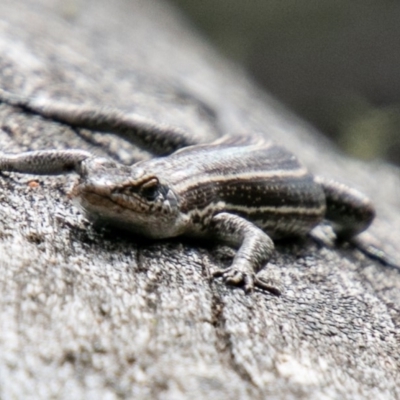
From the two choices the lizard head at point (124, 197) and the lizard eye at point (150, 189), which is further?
the lizard eye at point (150, 189)

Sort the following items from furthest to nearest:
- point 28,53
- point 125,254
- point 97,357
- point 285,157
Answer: point 28,53 < point 285,157 < point 125,254 < point 97,357

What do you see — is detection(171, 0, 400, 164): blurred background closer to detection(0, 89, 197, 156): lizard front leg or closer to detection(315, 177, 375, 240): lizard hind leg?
detection(315, 177, 375, 240): lizard hind leg

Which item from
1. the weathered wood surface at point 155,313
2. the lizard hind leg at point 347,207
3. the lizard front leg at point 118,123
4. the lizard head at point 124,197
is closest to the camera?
the weathered wood surface at point 155,313

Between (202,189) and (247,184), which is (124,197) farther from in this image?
(247,184)

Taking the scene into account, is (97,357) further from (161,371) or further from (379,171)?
(379,171)

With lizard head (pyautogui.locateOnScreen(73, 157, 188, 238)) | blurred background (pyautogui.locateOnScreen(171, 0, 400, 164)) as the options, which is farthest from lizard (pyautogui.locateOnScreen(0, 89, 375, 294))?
blurred background (pyautogui.locateOnScreen(171, 0, 400, 164))

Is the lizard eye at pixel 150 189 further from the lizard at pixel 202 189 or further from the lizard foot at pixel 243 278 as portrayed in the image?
the lizard foot at pixel 243 278

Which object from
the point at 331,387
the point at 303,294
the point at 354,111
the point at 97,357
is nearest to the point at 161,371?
the point at 97,357

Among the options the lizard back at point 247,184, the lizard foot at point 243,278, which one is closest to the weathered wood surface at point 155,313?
the lizard foot at point 243,278
